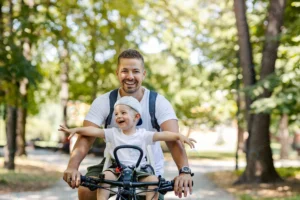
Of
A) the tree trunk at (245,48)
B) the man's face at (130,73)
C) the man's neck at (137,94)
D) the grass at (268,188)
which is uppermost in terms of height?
the tree trunk at (245,48)

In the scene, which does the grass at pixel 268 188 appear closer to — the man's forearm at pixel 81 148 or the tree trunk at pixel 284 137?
the man's forearm at pixel 81 148

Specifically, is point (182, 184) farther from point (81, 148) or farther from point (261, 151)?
point (261, 151)

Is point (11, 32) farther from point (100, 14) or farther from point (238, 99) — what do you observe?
point (238, 99)

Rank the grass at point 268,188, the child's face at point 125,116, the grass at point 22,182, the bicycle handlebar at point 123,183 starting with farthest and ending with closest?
the grass at point 22,182
the grass at point 268,188
the child's face at point 125,116
the bicycle handlebar at point 123,183

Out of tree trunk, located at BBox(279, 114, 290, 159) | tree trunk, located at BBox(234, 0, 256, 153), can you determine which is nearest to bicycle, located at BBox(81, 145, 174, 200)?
tree trunk, located at BBox(234, 0, 256, 153)

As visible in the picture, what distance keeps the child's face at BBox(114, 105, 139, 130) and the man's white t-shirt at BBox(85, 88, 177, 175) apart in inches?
14.6

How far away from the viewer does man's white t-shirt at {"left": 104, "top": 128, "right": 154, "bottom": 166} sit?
153 inches

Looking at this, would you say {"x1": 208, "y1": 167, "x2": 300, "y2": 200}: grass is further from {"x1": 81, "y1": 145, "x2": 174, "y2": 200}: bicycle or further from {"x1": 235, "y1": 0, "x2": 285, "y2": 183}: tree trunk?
{"x1": 81, "y1": 145, "x2": 174, "y2": 200}: bicycle

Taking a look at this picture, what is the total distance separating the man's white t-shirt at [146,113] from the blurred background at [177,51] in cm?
547

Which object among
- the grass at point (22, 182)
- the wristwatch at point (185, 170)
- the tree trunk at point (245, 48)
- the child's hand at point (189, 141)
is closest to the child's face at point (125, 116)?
the child's hand at point (189, 141)

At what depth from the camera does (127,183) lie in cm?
362

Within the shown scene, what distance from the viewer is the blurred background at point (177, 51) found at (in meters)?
13.6

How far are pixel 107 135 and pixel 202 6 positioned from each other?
2263 centimetres

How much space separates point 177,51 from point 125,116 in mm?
23621
